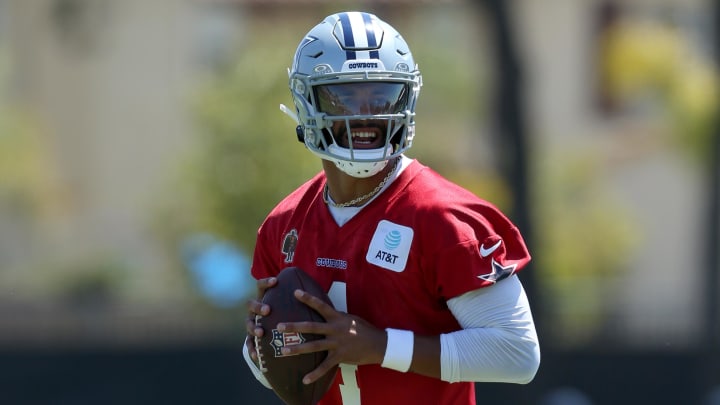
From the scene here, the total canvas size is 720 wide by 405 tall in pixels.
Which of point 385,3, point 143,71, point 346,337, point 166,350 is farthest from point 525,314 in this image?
point 143,71

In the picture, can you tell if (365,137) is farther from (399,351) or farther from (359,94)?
(399,351)

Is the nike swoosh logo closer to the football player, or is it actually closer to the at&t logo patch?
the football player

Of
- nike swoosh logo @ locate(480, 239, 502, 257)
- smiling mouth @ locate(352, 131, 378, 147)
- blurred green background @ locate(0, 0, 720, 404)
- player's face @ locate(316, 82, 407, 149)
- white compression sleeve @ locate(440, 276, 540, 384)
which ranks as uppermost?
player's face @ locate(316, 82, 407, 149)

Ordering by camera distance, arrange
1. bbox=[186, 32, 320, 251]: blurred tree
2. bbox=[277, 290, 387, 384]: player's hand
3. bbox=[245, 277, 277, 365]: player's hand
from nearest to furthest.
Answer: bbox=[277, 290, 387, 384]: player's hand
bbox=[245, 277, 277, 365]: player's hand
bbox=[186, 32, 320, 251]: blurred tree

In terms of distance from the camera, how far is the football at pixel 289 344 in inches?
127

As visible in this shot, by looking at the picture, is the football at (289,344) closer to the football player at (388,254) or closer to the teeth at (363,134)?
the football player at (388,254)

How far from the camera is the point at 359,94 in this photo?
132 inches

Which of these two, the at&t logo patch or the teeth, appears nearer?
the at&t logo patch

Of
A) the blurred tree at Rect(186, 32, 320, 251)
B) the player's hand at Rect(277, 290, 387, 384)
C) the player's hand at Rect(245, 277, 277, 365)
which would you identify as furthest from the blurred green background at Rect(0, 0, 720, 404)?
the player's hand at Rect(277, 290, 387, 384)

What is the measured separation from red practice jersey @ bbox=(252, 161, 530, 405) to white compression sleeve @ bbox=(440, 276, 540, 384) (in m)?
0.06

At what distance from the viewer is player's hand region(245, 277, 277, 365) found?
3.28 m

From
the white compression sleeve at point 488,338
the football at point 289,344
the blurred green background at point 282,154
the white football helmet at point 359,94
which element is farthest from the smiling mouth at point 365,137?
the blurred green background at point 282,154

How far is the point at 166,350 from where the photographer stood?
10711 mm

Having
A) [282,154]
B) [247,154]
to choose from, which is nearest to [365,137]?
[282,154]
